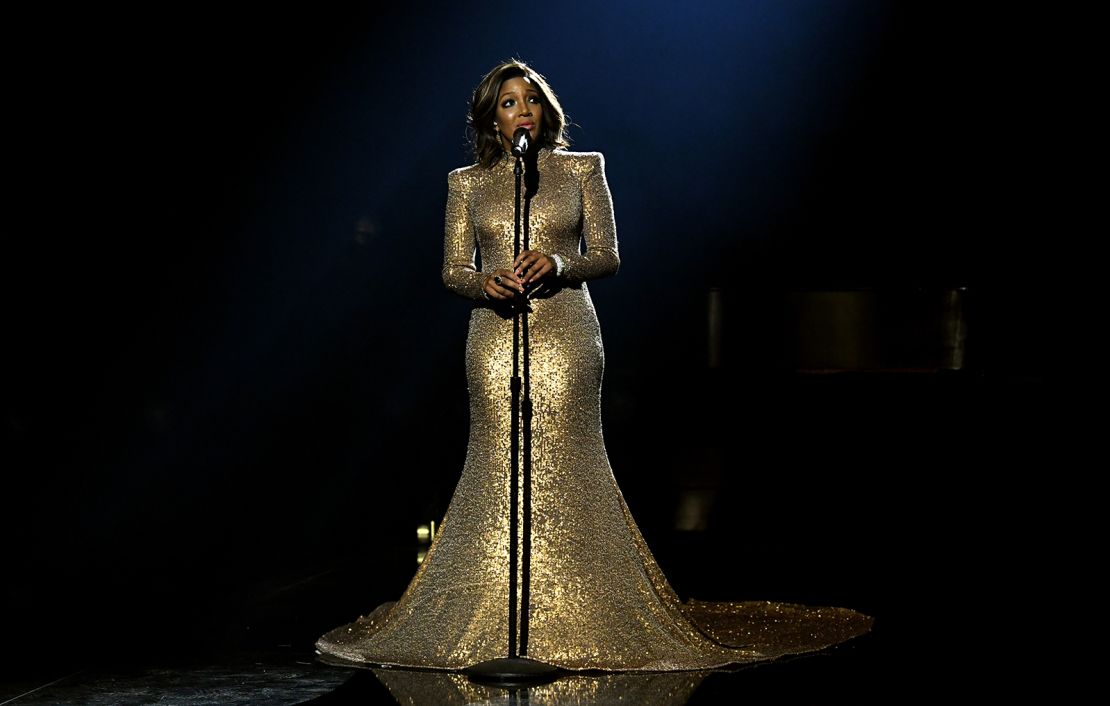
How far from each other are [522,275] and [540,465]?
1.65 ft

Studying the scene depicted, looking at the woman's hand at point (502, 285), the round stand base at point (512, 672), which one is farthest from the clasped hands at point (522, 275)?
the round stand base at point (512, 672)

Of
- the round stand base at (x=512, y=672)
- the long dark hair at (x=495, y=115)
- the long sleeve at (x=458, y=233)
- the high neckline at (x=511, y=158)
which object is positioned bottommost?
the round stand base at (x=512, y=672)

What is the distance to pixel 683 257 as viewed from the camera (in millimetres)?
6824

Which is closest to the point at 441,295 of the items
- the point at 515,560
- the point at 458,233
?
the point at 458,233

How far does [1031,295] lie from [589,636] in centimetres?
363

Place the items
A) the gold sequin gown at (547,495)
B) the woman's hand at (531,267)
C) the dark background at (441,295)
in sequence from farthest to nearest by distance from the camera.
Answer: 1. the dark background at (441,295)
2. the gold sequin gown at (547,495)
3. the woman's hand at (531,267)

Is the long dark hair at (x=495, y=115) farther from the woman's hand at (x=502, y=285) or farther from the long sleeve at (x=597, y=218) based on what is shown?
the woman's hand at (x=502, y=285)

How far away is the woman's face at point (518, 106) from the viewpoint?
3400 mm

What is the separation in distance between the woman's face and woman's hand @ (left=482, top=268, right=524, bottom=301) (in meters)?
0.39

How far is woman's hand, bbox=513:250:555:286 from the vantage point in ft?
10.4

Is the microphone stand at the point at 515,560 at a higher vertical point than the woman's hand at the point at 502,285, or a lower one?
lower

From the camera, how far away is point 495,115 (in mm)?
3439

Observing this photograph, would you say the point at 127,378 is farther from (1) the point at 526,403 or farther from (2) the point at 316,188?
(1) the point at 526,403

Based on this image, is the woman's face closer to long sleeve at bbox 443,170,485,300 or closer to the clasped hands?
long sleeve at bbox 443,170,485,300
